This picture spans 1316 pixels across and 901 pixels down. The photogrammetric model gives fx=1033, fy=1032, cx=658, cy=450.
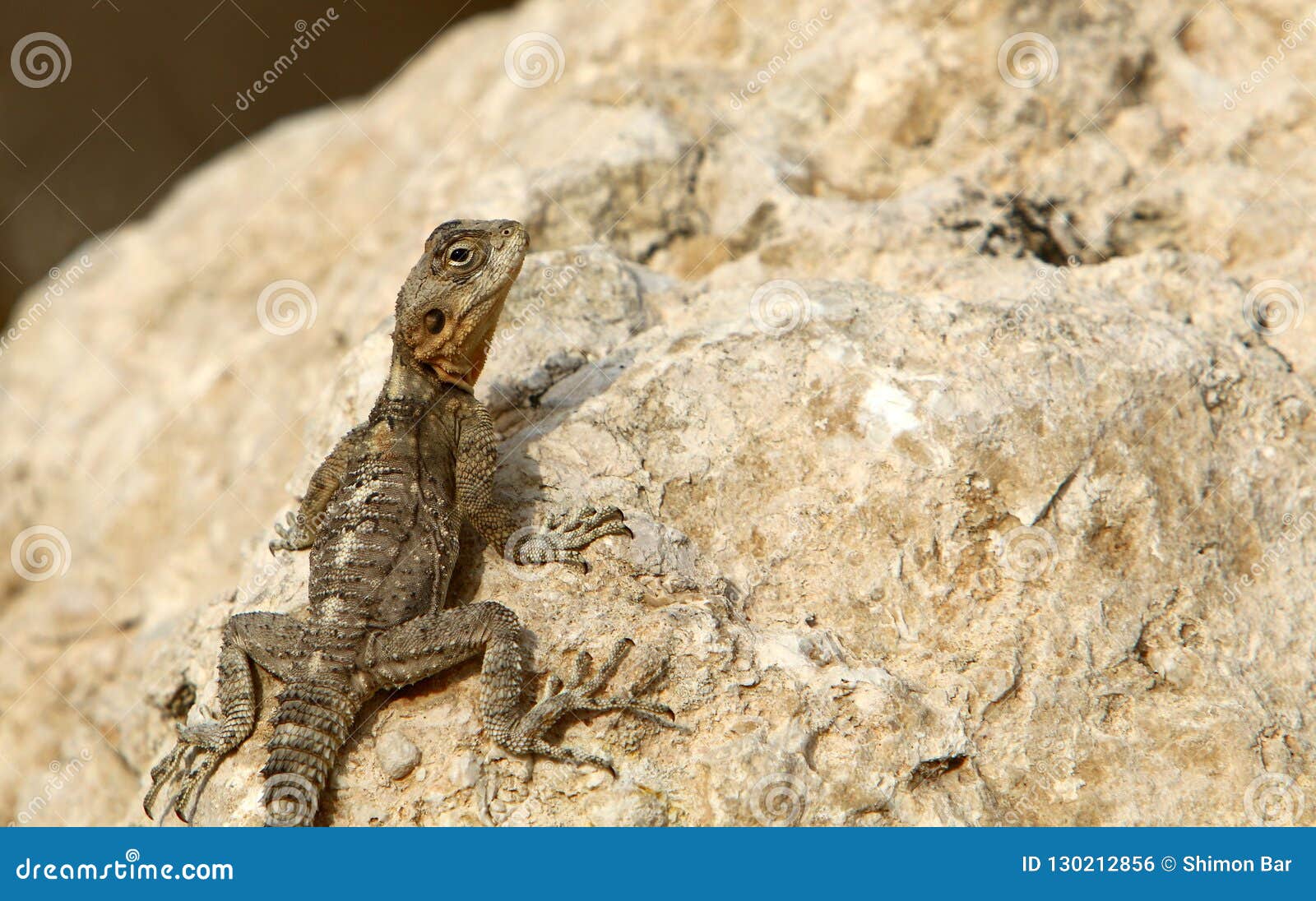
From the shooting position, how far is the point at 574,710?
4.39m

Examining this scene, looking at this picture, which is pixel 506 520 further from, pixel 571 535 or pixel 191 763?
pixel 191 763

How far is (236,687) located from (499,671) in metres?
1.36

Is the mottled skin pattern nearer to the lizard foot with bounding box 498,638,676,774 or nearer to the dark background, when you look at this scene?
the lizard foot with bounding box 498,638,676,774

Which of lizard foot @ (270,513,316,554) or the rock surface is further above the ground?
lizard foot @ (270,513,316,554)

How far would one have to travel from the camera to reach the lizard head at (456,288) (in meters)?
5.42

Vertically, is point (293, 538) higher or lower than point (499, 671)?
higher

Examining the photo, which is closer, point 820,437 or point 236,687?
point 236,687

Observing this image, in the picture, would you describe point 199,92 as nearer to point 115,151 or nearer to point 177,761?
point 115,151

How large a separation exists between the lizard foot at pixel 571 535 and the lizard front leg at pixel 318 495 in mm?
1106

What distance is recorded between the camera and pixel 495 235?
546cm

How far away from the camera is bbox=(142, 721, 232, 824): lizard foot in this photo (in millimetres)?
4703

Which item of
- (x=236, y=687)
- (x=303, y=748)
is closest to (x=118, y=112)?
(x=236, y=687)

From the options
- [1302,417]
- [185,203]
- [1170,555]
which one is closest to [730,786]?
[1170,555]

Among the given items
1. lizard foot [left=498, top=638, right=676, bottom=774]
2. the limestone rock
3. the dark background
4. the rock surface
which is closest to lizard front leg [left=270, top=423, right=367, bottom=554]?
the rock surface
